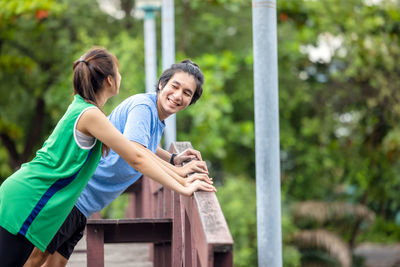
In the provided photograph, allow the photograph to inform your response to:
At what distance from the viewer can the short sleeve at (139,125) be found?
271 centimetres

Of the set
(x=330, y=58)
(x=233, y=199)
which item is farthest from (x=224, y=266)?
(x=330, y=58)

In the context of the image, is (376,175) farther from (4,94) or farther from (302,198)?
(4,94)

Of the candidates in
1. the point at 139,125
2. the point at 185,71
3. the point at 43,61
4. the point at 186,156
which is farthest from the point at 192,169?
the point at 43,61

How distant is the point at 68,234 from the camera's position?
279 cm

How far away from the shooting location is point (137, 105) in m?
2.86

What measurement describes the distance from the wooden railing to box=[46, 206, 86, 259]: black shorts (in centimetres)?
15

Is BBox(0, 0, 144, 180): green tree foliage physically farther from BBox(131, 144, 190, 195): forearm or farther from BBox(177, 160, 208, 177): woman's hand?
BBox(131, 144, 190, 195): forearm

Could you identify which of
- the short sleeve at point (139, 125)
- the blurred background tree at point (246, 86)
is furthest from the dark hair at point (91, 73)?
the blurred background tree at point (246, 86)

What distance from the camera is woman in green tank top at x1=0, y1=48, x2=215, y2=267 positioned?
2.43 metres

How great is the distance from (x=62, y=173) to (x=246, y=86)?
11.0 m

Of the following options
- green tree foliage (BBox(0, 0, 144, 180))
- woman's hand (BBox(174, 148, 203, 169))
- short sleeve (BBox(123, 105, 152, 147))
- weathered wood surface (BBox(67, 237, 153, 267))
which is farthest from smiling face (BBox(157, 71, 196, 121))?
green tree foliage (BBox(0, 0, 144, 180))

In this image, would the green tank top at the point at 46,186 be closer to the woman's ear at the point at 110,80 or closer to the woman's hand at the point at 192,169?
the woman's ear at the point at 110,80

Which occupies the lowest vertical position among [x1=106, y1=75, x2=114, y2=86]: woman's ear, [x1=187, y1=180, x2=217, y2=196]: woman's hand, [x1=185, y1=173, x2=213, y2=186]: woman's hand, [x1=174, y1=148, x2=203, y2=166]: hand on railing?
[x1=187, y1=180, x2=217, y2=196]: woman's hand

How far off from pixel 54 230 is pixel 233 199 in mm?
9322
